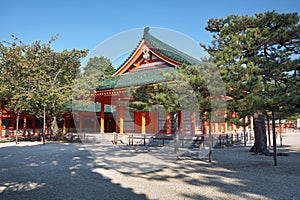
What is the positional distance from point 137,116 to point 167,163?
11382 mm

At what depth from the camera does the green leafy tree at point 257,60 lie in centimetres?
722

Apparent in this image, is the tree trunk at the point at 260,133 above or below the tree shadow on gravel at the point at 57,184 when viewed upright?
above

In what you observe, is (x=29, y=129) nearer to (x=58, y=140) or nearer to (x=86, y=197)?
(x=58, y=140)

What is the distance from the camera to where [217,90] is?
7.59 metres

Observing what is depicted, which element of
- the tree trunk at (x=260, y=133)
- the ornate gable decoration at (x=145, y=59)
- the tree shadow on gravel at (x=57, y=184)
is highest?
the ornate gable decoration at (x=145, y=59)

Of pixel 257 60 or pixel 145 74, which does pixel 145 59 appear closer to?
pixel 145 74

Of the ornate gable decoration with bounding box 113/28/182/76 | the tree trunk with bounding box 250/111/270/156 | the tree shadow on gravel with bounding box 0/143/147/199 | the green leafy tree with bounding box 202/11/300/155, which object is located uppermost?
the ornate gable decoration with bounding box 113/28/182/76

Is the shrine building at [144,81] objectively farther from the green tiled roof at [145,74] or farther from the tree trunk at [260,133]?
the tree trunk at [260,133]

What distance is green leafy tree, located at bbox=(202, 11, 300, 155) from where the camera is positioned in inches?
284

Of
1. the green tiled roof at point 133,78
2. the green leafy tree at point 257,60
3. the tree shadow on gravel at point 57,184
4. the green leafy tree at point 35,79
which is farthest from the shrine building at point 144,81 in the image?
the tree shadow on gravel at point 57,184

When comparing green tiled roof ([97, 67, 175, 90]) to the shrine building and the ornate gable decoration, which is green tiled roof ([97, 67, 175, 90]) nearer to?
the shrine building

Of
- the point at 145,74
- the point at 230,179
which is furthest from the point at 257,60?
the point at 145,74

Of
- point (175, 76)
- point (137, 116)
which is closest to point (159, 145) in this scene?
point (137, 116)

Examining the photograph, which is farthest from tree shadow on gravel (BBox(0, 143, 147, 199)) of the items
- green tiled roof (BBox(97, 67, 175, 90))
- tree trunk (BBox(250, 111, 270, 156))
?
green tiled roof (BBox(97, 67, 175, 90))
